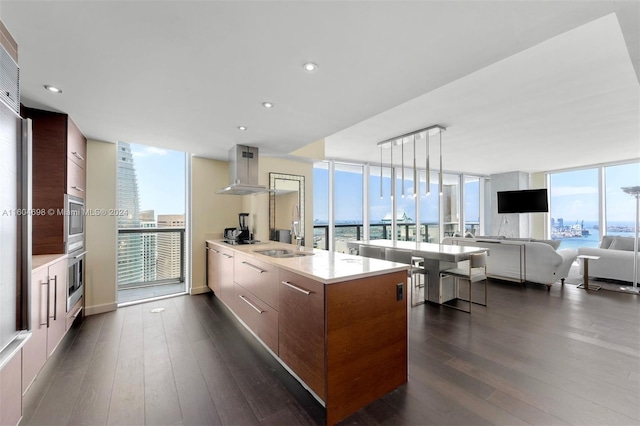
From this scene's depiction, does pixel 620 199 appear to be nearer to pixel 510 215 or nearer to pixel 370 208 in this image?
pixel 510 215

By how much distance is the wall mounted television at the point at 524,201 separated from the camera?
7.10m

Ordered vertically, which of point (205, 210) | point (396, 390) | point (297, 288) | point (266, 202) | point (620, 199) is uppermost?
point (620, 199)

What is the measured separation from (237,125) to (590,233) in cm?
941

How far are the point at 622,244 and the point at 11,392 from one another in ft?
28.1

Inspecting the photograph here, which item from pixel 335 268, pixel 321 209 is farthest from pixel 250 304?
pixel 321 209

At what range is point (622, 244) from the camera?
5.30m

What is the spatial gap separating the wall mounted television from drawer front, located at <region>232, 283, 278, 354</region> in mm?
7824

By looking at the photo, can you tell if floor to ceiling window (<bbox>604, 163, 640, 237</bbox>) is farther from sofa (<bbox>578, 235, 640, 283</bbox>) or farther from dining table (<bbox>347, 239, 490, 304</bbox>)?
dining table (<bbox>347, 239, 490, 304</bbox>)

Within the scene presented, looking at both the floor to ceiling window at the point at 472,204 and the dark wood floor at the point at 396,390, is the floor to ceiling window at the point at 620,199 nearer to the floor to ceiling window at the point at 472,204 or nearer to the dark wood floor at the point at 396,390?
the floor to ceiling window at the point at 472,204

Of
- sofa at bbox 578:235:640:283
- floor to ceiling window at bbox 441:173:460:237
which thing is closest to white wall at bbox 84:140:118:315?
sofa at bbox 578:235:640:283

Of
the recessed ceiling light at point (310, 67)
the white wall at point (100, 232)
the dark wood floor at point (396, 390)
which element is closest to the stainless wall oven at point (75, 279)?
the white wall at point (100, 232)

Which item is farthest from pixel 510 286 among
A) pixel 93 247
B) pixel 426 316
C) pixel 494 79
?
pixel 93 247

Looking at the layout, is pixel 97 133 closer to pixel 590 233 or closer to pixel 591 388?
pixel 591 388

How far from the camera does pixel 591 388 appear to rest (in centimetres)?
190
